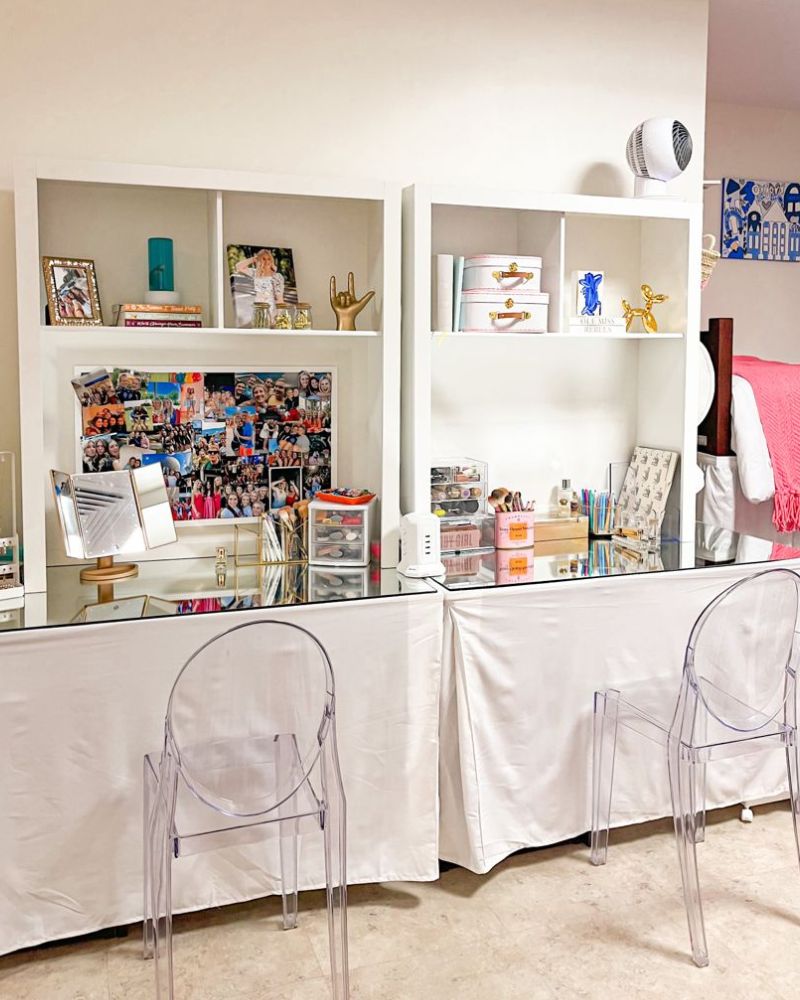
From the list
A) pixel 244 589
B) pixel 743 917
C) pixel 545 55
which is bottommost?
pixel 743 917

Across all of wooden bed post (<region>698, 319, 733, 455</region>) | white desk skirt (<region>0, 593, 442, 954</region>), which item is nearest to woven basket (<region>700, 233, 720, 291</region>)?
wooden bed post (<region>698, 319, 733, 455</region>)

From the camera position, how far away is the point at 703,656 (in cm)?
226

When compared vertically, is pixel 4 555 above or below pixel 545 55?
below

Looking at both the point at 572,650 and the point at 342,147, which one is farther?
the point at 342,147

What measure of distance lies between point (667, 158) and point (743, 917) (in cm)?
199

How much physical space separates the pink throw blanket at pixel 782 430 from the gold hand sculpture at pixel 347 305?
1.45 meters

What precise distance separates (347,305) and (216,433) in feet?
1.61

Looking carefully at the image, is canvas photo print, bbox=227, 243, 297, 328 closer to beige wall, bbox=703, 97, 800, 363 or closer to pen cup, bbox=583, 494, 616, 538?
pen cup, bbox=583, 494, 616, 538

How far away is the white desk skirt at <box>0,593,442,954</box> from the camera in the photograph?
210 centimetres

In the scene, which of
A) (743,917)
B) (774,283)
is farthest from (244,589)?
(774,283)

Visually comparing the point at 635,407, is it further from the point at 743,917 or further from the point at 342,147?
the point at 743,917

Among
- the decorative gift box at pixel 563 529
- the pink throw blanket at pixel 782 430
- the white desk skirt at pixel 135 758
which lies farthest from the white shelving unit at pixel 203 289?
the pink throw blanket at pixel 782 430

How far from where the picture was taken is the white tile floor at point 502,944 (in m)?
2.09

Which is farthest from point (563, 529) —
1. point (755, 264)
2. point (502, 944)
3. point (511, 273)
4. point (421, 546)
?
point (755, 264)
